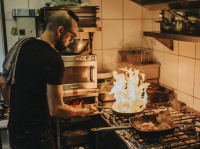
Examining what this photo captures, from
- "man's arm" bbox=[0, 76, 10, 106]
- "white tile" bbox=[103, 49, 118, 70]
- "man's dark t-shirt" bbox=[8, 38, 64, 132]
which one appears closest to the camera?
"man's dark t-shirt" bbox=[8, 38, 64, 132]

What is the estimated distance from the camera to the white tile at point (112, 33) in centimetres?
391

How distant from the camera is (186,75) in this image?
10.1ft

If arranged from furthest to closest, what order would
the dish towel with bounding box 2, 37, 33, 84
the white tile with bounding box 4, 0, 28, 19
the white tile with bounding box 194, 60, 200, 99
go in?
1. the white tile with bounding box 4, 0, 28, 19
2. the white tile with bounding box 194, 60, 200, 99
3. the dish towel with bounding box 2, 37, 33, 84

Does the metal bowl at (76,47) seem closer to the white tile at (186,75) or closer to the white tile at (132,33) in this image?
the white tile at (132,33)

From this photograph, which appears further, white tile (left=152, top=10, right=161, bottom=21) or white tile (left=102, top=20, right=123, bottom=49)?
white tile (left=102, top=20, right=123, bottom=49)

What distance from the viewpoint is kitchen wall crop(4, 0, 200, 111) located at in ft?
10.8

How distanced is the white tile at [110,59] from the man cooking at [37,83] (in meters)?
1.89

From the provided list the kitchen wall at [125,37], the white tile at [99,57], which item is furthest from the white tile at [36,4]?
the white tile at [99,57]

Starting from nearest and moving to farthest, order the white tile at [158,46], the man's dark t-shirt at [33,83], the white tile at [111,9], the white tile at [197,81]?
the man's dark t-shirt at [33,83] < the white tile at [197,81] < the white tile at [158,46] < the white tile at [111,9]

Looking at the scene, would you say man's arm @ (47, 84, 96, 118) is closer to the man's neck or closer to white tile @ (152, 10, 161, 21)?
the man's neck

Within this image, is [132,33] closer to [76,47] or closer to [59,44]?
[76,47]

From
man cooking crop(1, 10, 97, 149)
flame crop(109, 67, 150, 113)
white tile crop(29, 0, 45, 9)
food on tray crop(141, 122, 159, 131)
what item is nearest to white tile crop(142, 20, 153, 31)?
flame crop(109, 67, 150, 113)

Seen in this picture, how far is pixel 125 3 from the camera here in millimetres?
3938

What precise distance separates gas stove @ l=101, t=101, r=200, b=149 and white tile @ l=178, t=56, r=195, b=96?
260 millimetres
